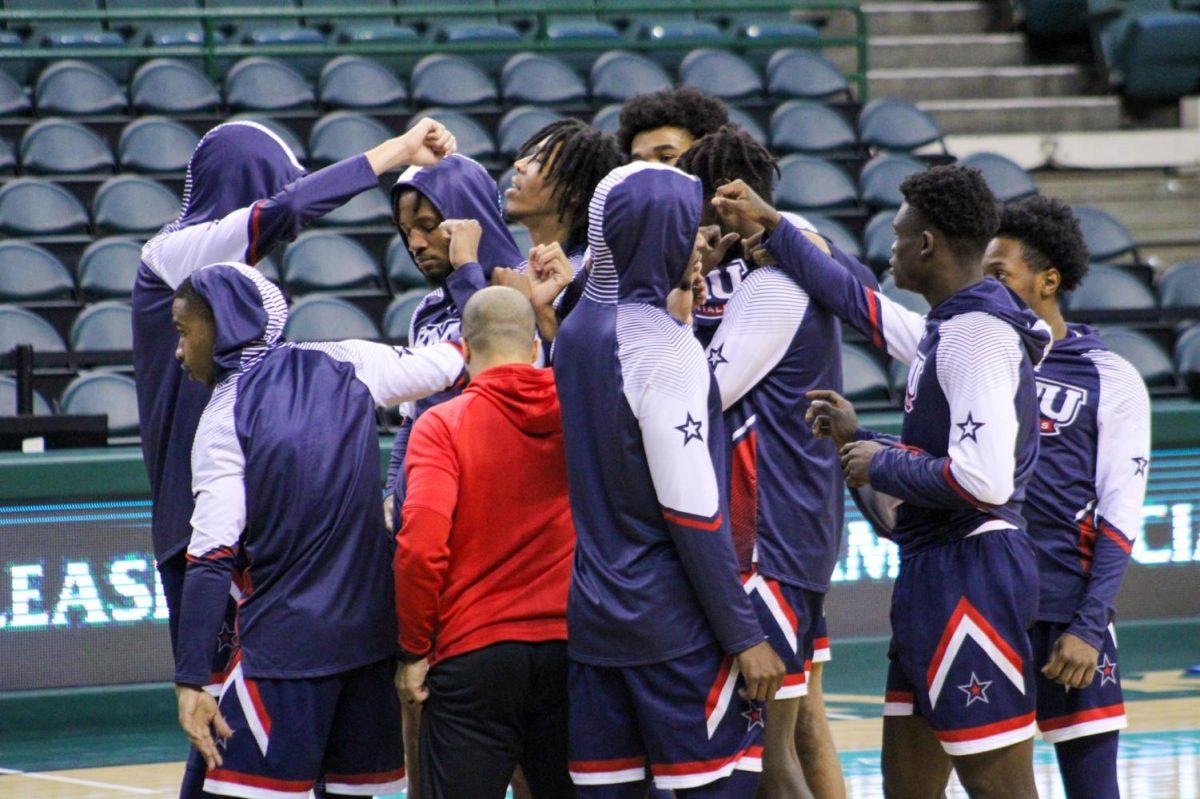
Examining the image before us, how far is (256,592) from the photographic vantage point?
131 inches

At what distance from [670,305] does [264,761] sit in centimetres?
122

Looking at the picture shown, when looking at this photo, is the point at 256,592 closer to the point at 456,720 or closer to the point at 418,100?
the point at 456,720

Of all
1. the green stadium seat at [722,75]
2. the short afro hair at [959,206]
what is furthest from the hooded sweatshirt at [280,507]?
the green stadium seat at [722,75]

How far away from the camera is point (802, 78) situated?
33.6 ft

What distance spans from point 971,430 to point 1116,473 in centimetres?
79

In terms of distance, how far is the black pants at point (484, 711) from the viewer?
325cm

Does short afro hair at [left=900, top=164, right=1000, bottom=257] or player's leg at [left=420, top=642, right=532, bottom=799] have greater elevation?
short afro hair at [left=900, top=164, right=1000, bottom=257]

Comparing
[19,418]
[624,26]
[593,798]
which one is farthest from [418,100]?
[593,798]

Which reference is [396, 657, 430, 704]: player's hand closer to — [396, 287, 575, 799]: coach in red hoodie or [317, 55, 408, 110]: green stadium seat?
[396, 287, 575, 799]: coach in red hoodie

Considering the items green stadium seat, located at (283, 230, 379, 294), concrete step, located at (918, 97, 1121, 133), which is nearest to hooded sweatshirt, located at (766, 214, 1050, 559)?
green stadium seat, located at (283, 230, 379, 294)

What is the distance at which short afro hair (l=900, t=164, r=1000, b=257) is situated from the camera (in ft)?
11.1

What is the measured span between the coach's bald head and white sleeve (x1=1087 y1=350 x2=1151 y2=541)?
1419 mm

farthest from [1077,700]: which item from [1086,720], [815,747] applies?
[815,747]

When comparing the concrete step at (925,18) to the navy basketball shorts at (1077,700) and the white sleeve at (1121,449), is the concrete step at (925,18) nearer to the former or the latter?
the white sleeve at (1121,449)
